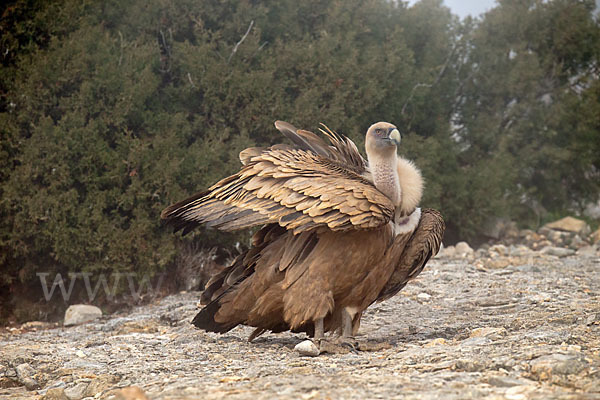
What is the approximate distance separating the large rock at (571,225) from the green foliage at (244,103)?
781 millimetres

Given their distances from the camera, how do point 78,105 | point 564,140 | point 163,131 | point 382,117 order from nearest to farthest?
point 78,105, point 163,131, point 382,117, point 564,140

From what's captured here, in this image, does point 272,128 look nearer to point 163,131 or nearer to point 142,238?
point 163,131

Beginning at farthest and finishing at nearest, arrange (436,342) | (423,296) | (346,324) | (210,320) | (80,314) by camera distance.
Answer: (80,314)
(423,296)
(210,320)
(346,324)
(436,342)

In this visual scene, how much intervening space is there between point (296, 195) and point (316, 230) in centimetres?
27

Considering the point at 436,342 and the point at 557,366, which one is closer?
the point at 557,366

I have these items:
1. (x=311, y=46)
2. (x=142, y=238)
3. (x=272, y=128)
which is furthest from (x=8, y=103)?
(x=311, y=46)

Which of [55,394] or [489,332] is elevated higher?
[489,332]

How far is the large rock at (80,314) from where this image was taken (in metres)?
8.66

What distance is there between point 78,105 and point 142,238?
2024mm

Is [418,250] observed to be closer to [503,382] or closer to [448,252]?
[503,382]

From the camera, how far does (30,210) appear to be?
351 inches

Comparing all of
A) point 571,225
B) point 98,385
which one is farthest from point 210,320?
point 571,225

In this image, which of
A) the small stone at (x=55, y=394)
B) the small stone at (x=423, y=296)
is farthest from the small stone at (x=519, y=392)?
the small stone at (x=423, y=296)

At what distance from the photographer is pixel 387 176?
16.2 ft
